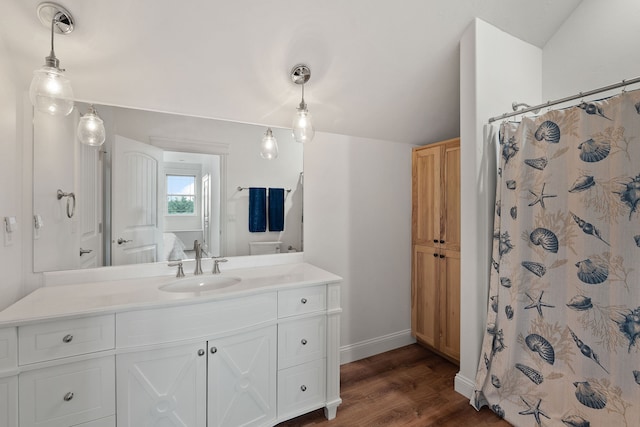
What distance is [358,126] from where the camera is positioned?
7.67 feet

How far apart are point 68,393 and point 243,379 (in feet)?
2.39

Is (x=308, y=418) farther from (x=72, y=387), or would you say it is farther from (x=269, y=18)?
(x=269, y=18)

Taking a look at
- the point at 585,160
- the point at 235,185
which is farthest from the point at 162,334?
the point at 585,160

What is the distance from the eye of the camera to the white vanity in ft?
3.75

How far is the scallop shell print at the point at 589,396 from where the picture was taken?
140 cm

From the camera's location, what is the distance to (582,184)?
148 centimetres

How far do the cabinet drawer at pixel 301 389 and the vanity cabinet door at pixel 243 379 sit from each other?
54 millimetres

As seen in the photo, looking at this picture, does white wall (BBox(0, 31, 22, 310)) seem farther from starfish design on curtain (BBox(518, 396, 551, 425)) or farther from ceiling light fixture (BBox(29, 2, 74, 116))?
starfish design on curtain (BBox(518, 396, 551, 425))

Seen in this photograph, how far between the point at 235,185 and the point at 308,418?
157 cm

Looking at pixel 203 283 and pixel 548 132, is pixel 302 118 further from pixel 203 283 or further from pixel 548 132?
pixel 548 132

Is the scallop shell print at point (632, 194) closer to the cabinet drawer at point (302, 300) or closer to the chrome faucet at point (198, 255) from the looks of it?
the cabinet drawer at point (302, 300)

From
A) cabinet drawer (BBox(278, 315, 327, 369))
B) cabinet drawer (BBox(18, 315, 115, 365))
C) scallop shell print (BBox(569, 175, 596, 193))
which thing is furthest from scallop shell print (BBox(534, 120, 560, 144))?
→ cabinet drawer (BBox(18, 315, 115, 365))

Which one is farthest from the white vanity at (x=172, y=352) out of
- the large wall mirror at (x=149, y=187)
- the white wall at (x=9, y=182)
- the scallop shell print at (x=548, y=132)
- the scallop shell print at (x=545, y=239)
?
the scallop shell print at (x=548, y=132)

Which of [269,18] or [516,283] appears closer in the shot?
[269,18]
